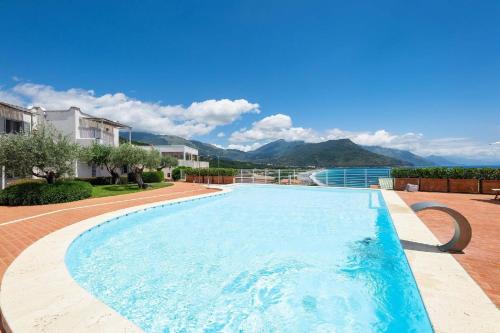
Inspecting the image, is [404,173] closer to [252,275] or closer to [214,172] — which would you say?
[252,275]

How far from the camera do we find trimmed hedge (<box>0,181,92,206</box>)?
439 inches

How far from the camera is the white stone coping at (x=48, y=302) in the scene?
2564 millimetres

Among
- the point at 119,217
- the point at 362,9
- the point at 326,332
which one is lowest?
the point at 326,332

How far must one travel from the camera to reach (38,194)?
37.6 feet


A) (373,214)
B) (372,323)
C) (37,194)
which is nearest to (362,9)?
(373,214)

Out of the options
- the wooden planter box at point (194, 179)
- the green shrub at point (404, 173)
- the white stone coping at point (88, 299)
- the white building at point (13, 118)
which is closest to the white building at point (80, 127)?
the white building at point (13, 118)

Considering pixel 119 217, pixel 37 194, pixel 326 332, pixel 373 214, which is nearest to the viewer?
pixel 326 332

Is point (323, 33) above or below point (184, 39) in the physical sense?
below

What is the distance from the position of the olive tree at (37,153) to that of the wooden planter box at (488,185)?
23580 mm

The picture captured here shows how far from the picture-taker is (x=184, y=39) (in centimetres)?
1798

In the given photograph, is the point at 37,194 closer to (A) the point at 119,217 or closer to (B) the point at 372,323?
(A) the point at 119,217

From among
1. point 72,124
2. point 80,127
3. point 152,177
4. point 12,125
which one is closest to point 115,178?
point 152,177

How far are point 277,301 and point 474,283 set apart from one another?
2902mm

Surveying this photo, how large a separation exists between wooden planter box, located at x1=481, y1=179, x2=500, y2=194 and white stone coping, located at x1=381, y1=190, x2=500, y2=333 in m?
13.3
